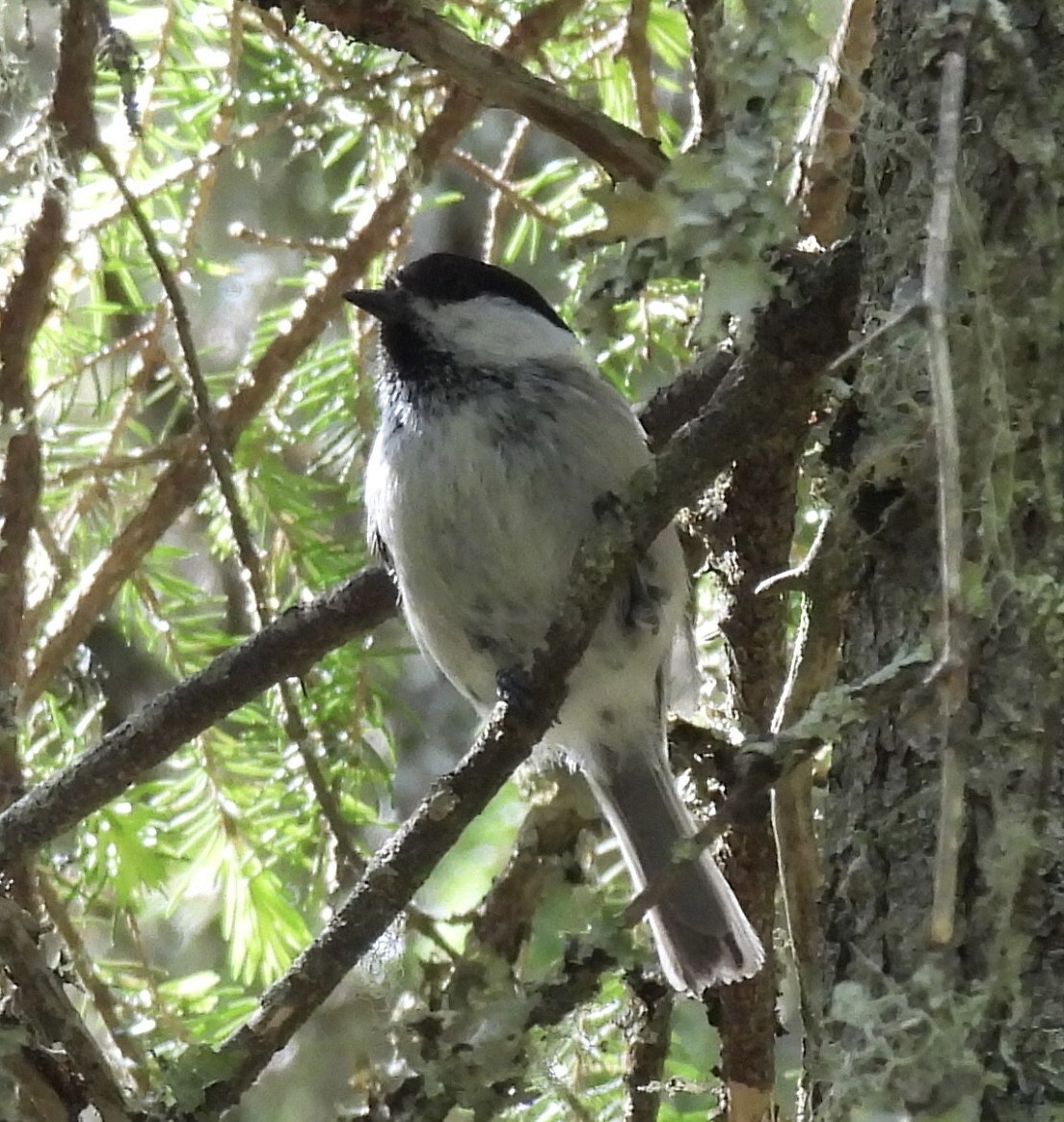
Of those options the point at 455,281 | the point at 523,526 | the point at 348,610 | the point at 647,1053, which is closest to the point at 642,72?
the point at 455,281

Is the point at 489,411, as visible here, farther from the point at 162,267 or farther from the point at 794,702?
the point at 794,702

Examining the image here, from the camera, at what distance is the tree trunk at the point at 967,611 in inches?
24.0

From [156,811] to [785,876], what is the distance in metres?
0.59

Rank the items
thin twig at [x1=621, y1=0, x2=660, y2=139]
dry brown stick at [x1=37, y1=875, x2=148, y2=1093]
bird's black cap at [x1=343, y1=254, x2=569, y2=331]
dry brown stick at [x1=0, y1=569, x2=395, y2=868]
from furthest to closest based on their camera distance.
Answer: bird's black cap at [x1=343, y1=254, x2=569, y2=331] → thin twig at [x1=621, y1=0, x2=660, y2=139] → dry brown stick at [x1=37, y1=875, x2=148, y2=1093] → dry brown stick at [x1=0, y1=569, x2=395, y2=868]

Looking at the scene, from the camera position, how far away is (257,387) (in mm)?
1321

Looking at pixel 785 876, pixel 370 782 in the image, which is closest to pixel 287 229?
pixel 370 782

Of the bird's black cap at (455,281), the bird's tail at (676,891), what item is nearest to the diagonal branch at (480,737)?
the bird's tail at (676,891)

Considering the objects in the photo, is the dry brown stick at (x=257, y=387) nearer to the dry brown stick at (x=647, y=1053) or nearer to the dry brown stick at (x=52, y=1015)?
the dry brown stick at (x=52, y=1015)

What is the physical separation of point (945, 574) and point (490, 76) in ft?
2.01

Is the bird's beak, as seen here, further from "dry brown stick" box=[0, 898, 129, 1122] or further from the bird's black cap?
"dry brown stick" box=[0, 898, 129, 1122]

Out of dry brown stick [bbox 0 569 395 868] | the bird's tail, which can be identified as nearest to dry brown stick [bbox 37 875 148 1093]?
dry brown stick [bbox 0 569 395 868]

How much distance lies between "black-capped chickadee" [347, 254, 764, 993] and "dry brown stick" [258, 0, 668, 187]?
0.90ft

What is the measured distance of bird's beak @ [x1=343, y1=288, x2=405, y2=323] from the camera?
134 centimetres

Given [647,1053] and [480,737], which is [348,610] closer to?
[480,737]
